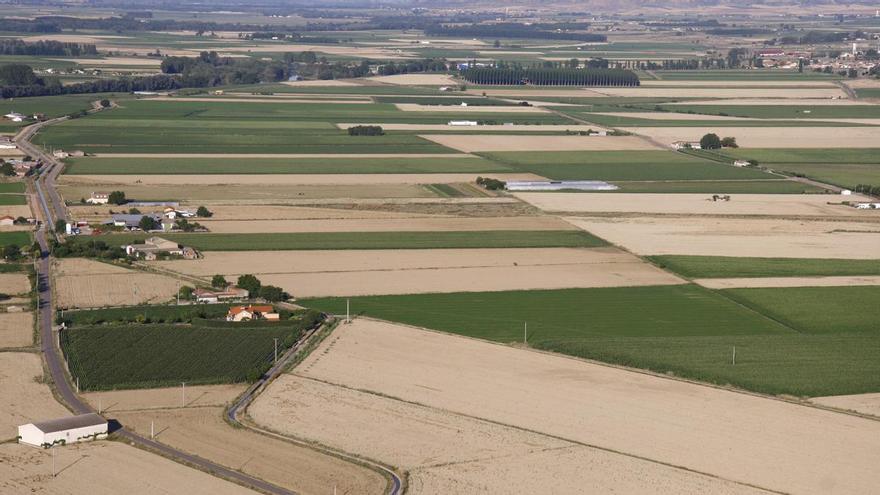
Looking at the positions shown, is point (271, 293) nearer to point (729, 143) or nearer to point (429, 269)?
point (429, 269)

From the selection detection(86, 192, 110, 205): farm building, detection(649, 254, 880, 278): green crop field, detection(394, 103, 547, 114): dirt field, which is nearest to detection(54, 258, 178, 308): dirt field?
detection(86, 192, 110, 205): farm building

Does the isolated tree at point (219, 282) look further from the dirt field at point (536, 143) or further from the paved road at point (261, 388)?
the dirt field at point (536, 143)

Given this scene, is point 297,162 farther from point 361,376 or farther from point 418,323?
point 361,376

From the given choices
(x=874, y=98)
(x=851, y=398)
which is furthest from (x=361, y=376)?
(x=874, y=98)

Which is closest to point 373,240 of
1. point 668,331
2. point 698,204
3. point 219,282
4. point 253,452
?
point 219,282

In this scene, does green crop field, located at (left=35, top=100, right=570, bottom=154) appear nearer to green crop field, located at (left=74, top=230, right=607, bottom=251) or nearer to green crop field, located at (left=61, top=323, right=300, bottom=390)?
green crop field, located at (left=74, top=230, right=607, bottom=251)

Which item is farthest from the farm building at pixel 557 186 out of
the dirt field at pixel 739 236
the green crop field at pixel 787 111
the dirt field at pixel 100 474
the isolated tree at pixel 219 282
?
the dirt field at pixel 100 474
